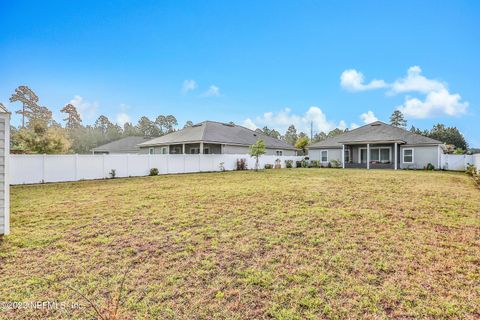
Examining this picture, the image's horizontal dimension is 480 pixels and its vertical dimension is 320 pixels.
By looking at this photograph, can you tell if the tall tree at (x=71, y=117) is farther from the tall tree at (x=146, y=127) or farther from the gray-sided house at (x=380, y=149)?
the gray-sided house at (x=380, y=149)

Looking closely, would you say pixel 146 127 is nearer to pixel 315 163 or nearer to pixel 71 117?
pixel 71 117

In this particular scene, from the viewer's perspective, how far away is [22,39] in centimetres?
1221

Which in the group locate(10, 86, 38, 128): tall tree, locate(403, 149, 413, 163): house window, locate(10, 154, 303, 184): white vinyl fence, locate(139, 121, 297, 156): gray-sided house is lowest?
locate(10, 154, 303, 184): white vinyl fence

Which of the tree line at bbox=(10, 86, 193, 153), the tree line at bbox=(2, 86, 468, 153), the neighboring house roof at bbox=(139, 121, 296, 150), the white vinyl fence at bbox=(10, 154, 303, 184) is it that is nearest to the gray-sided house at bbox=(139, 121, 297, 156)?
the neighboring house roof at bbox=(139, 121, 296, 150)

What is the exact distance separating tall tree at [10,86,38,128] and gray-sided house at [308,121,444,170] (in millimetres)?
41560

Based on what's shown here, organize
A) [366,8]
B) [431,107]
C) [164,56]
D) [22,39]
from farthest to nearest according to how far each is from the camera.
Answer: [431,107], [164,56], [366,8], [22,39]

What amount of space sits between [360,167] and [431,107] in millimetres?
11008

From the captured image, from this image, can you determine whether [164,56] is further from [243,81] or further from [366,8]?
[366,8]

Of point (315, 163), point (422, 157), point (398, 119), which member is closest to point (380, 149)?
point (422, 157)

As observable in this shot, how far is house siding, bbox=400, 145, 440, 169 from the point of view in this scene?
2184 cm

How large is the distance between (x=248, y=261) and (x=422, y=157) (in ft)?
81.1

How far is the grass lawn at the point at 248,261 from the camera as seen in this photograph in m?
2.66

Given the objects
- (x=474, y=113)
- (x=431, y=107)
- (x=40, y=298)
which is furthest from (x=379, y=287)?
(x=431, y=107)

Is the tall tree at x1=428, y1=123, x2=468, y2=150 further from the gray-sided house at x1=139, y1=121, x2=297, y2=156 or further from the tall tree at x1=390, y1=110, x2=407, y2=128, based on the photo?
the gray-sided house at x1=139, y1=121, x2=297, y2=156
